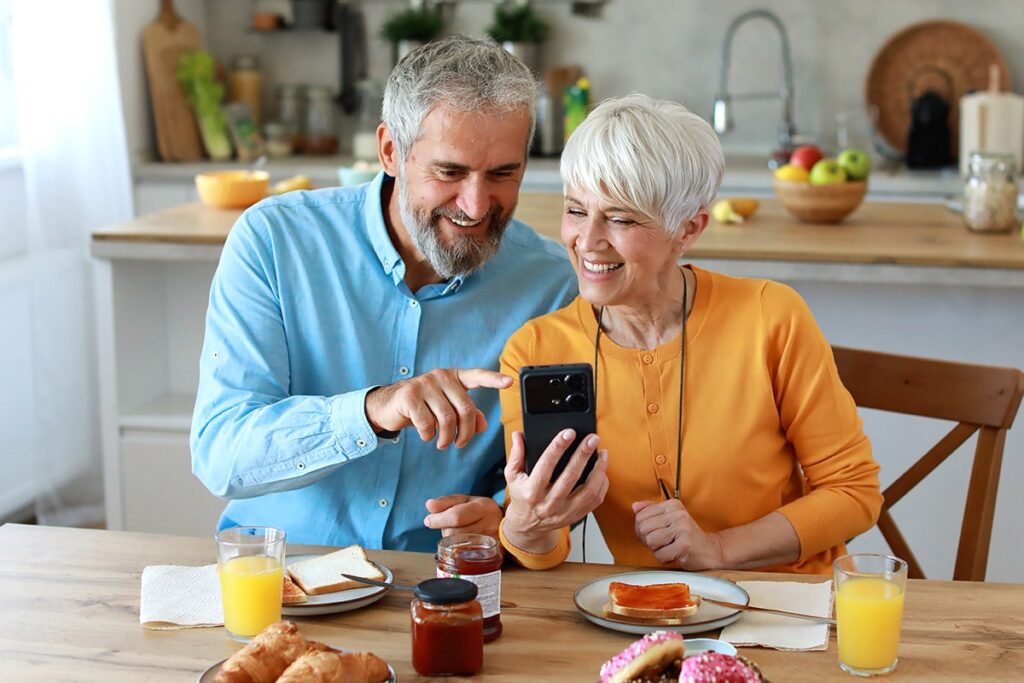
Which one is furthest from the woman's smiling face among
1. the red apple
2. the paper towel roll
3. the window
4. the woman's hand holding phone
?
the paper towel roll

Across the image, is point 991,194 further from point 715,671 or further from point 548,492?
point 715,671

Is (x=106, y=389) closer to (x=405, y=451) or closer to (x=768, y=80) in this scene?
(x=405, y=451)

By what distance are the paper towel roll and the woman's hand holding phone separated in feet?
10.1

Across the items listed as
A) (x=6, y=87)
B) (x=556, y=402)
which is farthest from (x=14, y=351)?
(x=556, y=402)

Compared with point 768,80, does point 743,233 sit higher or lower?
lower

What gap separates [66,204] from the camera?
3730mm

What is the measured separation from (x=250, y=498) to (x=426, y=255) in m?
0.44

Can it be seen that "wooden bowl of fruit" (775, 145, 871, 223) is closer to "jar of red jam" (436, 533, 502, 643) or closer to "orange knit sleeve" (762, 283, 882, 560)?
"orange knit sleeve" (762, 283, 882, 560)

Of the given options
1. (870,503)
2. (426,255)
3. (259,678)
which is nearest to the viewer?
(259,678)

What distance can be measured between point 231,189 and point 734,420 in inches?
71.1

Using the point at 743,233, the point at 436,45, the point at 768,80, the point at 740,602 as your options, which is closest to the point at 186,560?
the point at 740,602

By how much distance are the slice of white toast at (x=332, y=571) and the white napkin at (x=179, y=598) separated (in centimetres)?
9

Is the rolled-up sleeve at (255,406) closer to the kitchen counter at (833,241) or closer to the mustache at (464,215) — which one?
the mustache at (464,215)

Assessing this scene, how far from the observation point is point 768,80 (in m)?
4.76
